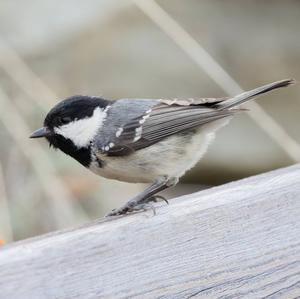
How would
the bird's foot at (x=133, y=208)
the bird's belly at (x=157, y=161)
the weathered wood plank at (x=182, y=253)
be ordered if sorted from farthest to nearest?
the bird's belly at (x=157, y=161) < the bird's foot at (x=133, y=208) < the weathered wood plank at (x=182, y=253)

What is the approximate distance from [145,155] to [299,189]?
84 centimetres

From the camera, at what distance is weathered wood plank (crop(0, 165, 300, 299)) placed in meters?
1.54

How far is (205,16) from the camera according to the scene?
4.80 m

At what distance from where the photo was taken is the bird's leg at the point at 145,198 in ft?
6.24

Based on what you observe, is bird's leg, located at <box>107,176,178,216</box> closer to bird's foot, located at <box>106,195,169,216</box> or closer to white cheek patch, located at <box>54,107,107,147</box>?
bird's foot, located at <box>106,195,169,216</box>

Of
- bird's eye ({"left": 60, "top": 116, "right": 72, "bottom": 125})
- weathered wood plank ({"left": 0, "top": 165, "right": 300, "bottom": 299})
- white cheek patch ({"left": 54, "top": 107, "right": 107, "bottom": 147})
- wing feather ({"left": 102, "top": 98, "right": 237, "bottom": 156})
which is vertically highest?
bird's eye ({"left": 60, "top": 116, "right": 72, "bottom": 125})

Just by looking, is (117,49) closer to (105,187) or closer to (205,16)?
(205,16)

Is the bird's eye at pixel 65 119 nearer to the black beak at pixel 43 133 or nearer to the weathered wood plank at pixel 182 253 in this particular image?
the black beak at pixel 43 133

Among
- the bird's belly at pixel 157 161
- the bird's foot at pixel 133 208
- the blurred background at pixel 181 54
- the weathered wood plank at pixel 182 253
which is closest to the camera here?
the weathered wood plank at pixel 182 253

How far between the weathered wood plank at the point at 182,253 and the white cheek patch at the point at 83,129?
0.81 meters

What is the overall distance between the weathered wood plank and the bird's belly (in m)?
0.71

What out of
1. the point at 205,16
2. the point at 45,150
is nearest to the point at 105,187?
the point at 45,150

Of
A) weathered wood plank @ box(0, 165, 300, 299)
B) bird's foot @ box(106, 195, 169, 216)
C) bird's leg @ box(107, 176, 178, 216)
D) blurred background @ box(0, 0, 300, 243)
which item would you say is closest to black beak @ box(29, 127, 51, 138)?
bird's leg @ box(107, 176, 178, 216)

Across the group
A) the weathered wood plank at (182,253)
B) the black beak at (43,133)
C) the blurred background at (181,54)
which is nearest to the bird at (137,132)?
the black beak at (43,133)
